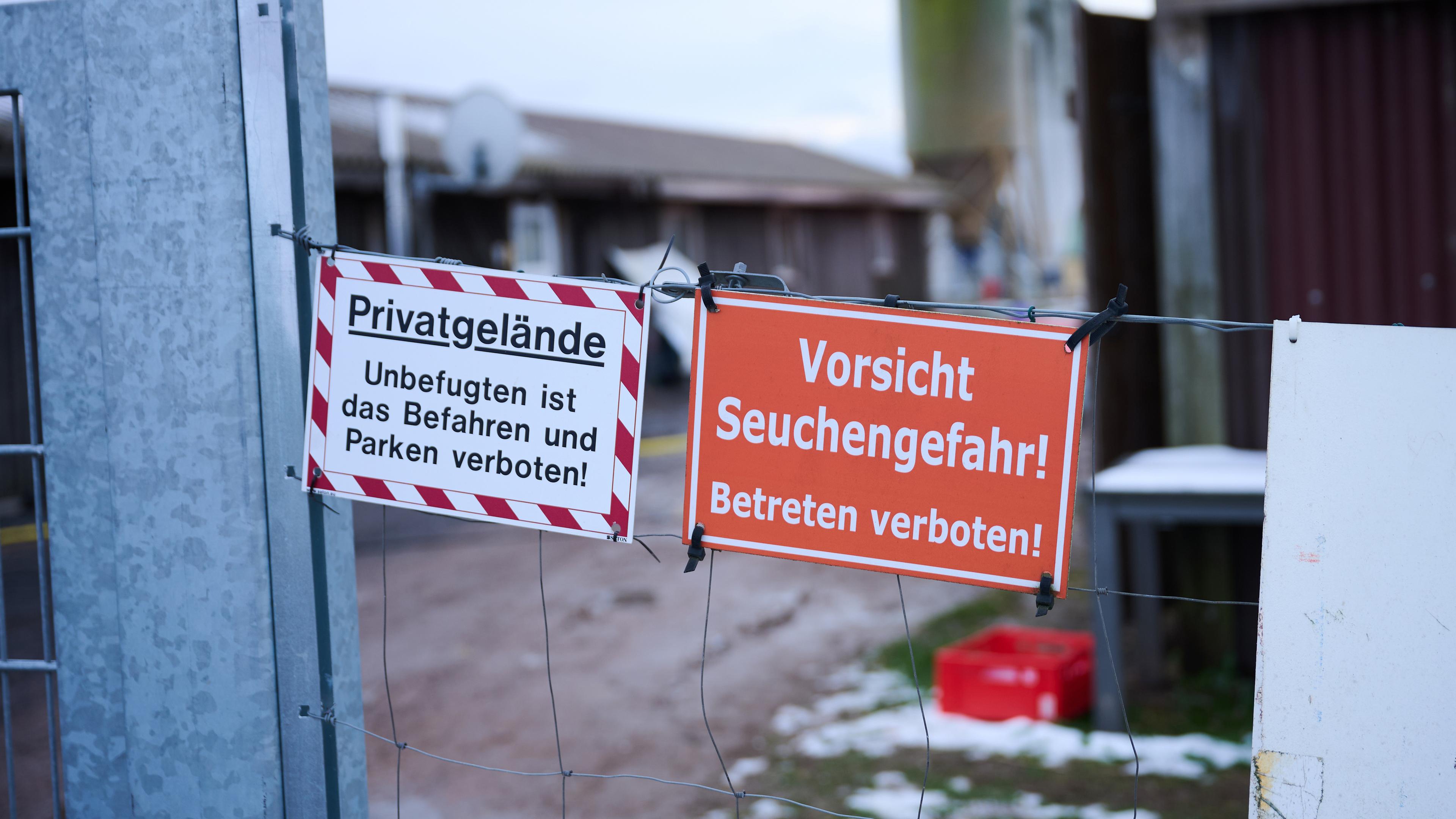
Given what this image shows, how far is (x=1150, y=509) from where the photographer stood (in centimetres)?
527

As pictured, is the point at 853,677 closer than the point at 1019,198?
Yes

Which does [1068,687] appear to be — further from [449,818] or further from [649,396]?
[649,396]

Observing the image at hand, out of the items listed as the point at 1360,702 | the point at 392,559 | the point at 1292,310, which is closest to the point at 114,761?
the point at 1360,702

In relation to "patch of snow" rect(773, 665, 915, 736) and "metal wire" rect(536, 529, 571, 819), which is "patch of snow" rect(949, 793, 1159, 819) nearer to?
Result: "patch of snow" rect(773, 665, 915, 736)

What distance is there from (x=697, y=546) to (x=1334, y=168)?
4.65 meters

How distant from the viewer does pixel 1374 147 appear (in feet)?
18.1

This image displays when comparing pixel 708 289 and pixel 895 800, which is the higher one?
pixel 708 289

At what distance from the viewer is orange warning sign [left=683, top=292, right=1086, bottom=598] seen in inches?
86.3

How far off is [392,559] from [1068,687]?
6312mm

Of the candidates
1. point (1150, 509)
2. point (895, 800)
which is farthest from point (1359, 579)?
point (1150, 509)

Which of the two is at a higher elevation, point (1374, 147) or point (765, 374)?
point (1374, 147)

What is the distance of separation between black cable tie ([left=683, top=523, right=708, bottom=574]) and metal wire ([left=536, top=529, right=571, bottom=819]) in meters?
0.31

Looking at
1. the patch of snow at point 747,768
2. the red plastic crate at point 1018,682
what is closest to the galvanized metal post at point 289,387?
the patch of snow at point 747,768

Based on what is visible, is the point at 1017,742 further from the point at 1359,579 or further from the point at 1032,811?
the point at 1359,579
